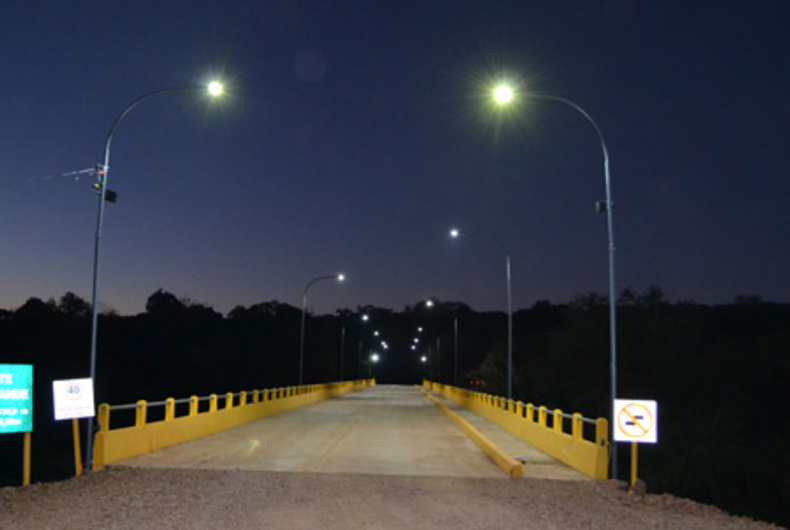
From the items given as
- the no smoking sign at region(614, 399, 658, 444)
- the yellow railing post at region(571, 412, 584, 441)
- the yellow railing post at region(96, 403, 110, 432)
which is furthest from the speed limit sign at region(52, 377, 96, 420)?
the yellow railing post at region(571, 412, 584, 441)

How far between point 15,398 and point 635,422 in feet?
33.2

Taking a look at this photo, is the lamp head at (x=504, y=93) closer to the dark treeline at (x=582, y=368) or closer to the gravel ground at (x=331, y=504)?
the gravel ground at (x=331, y=504)

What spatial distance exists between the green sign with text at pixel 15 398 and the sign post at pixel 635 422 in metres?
9.69

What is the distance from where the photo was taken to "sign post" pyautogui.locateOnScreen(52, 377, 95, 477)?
48.7 feet

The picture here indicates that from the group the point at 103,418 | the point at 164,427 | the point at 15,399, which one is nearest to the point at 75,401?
the point at 103,418

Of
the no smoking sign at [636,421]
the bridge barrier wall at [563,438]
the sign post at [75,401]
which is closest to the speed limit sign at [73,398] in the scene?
the sign post at [75,401]

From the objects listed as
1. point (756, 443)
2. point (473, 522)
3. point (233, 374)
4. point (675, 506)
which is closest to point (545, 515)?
point (473, 522)

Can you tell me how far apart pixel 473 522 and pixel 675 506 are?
3.77 m

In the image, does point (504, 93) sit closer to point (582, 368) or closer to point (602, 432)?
point (602, 432)

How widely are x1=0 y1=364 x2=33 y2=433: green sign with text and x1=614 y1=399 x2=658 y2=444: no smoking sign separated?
31.8ft

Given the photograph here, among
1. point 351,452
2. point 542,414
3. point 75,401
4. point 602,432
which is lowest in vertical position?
point 351,452

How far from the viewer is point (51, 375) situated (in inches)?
4552

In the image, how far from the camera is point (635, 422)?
46.6 feet

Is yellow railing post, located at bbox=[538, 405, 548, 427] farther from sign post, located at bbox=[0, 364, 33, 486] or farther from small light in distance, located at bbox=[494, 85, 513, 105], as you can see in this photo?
sign post, located at bbox=[0, 364, 33, 486]
